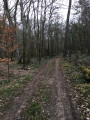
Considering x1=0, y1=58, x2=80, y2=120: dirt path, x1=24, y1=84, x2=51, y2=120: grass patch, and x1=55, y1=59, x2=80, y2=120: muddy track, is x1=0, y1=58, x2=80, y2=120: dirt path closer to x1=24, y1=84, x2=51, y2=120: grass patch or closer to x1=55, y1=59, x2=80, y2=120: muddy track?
x1=55, y1=59, x2=80, y2=120: muddy track

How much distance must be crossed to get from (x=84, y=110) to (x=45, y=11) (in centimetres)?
2311

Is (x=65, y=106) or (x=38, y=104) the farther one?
(x=38, y=104)

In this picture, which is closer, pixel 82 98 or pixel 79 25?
pixel 82 98

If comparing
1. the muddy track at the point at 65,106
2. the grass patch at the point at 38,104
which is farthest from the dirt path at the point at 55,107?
the grass patch at the point at 38,104

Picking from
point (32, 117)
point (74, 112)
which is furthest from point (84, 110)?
point (32, 117)

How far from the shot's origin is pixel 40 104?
20.2 feet

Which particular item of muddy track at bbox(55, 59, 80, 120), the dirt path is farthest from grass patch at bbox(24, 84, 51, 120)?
muddy track at bbox(55, 59, 80, 120)

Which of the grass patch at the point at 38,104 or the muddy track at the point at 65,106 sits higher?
the muddy track at the point at 65,106

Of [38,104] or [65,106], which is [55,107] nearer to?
[65,106]

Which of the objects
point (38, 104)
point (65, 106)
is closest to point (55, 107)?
point (65, 106)

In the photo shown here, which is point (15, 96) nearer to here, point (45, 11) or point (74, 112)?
point (74, 112)

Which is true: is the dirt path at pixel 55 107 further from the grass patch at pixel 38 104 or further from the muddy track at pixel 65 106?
the grass patch at pixel 38 104

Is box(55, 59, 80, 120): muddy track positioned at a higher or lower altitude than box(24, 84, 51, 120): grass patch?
higher

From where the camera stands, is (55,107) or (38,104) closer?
(55,107)
